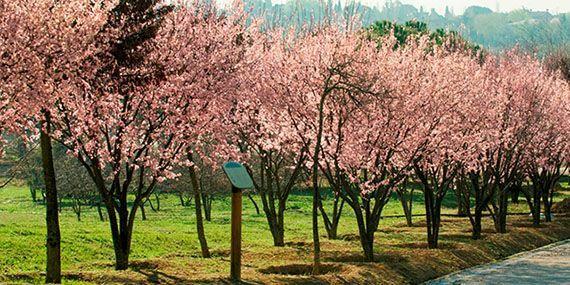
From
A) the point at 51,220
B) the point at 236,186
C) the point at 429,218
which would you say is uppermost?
the point at 236,186

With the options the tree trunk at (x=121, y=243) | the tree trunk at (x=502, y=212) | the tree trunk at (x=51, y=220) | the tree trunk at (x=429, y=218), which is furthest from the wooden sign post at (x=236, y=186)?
the tree trunk at (x=502, y=212)

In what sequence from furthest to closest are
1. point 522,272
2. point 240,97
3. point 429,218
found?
point 429,218
point 240,97
point 522,272

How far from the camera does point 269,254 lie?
83.8ft

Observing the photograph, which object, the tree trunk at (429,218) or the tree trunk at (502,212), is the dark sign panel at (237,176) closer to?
the tree trunk at (429,218)

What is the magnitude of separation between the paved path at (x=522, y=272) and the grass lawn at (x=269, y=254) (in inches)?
31.1

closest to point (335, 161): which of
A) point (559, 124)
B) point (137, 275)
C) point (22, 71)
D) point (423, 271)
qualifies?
point (423, 271)

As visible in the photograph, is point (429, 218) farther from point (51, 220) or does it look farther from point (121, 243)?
point (51, 220)

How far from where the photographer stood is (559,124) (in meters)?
39.3

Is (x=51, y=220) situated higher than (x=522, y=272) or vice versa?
(x=51, y=220)

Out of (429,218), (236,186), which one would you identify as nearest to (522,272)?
(429,218)

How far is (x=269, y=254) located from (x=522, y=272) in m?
7.70

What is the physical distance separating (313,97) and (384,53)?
3467mm

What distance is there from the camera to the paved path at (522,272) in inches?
843

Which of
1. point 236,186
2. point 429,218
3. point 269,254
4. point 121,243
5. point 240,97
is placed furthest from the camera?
point 429,218
